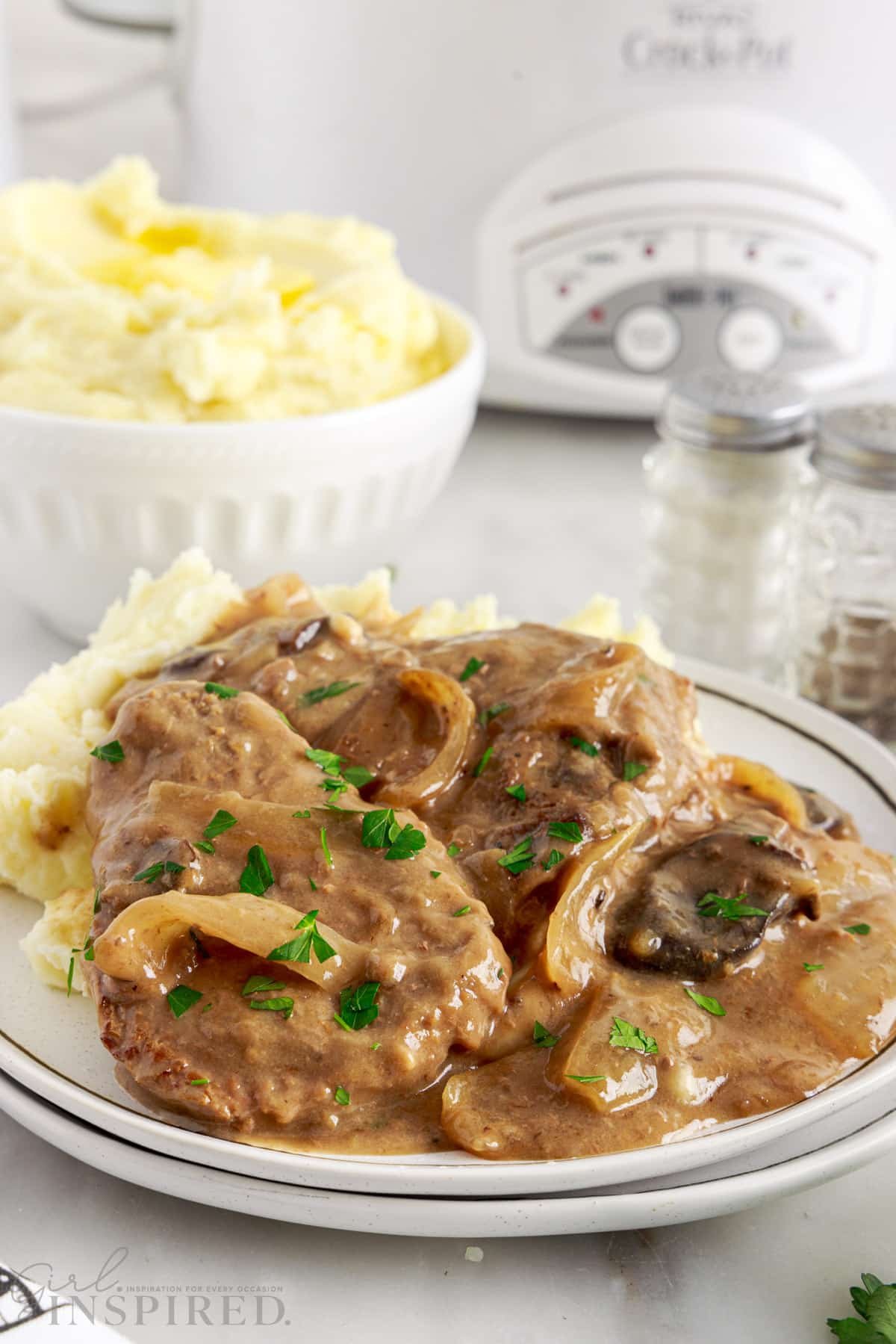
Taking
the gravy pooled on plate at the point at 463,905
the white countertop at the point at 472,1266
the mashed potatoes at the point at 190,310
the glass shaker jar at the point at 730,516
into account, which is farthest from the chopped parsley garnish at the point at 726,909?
the mashed potatoes at the point at 190,310

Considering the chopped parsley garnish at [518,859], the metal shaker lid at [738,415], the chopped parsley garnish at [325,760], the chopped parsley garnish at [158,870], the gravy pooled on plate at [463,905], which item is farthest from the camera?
the metal shaker lid at [738,415]

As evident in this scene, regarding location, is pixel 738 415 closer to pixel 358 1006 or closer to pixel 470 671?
pixel 470 671

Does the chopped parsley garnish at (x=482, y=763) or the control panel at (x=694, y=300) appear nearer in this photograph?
the chopped parsley garnish at (x=482, y=763)

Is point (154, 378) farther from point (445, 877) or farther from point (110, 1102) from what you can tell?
point (110, 1102)

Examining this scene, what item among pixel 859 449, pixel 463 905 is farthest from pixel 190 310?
pixel 463 905

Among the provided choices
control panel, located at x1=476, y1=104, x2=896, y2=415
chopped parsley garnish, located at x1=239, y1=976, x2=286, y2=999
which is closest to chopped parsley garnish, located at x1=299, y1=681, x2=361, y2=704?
chopped parsley garnish, located at x1=239, y1=976, x2=286, y2=999

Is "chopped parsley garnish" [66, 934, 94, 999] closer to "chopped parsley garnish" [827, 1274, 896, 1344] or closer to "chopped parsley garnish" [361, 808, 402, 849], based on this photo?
"chopped parsley garnish" [361, 808, 402, 849]

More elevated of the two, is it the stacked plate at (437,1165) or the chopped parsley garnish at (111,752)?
the chopped parsley garnish at (111,752)

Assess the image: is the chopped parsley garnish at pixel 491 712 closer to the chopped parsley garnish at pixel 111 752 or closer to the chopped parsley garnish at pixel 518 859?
the chopped parsley garnish at pixel 518 859
